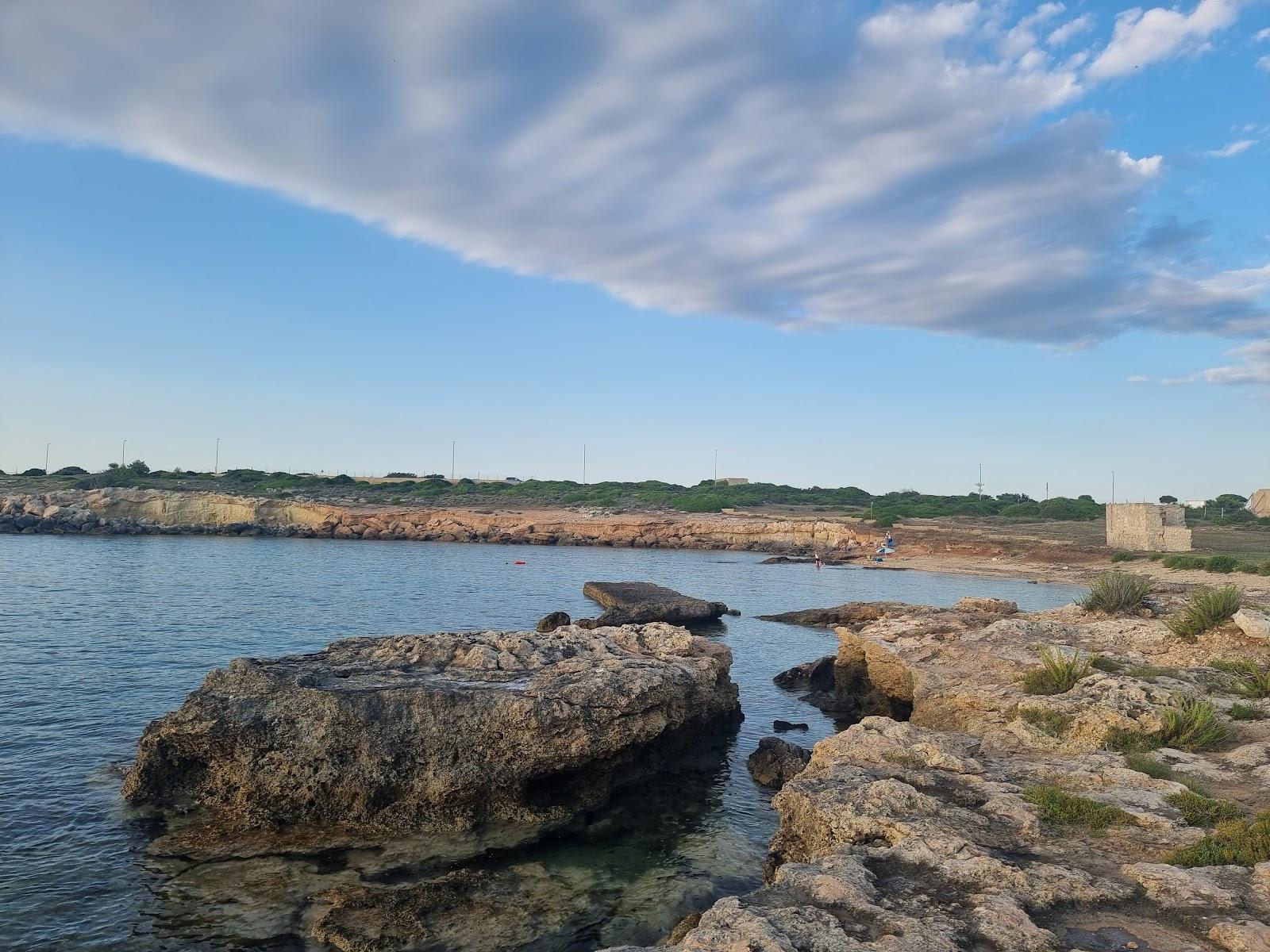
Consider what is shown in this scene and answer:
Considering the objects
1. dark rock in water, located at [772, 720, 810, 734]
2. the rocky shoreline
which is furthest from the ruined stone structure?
dark rock in water, located at [772, 720, 810, 734]

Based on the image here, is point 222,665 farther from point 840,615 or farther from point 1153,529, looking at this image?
point 1153,529

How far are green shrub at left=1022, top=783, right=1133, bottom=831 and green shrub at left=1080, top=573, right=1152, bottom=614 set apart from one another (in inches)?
392

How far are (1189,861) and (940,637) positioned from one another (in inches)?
378

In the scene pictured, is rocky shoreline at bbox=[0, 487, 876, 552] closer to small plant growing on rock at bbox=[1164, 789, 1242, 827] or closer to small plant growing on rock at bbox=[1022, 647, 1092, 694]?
small plant growing on rock at bbox=[1022, 647, 1092, 694]

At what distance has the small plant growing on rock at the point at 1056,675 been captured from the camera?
37.3 feet

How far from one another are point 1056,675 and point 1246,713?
7.10 feet

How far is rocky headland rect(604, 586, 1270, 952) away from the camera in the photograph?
219 inches

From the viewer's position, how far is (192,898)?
905 cm

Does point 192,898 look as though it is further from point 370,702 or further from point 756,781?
point 756,781

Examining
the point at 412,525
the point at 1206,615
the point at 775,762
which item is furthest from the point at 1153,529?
the point at 412,525

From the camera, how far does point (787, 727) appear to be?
1673 cm

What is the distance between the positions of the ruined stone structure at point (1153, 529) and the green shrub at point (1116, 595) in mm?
38610

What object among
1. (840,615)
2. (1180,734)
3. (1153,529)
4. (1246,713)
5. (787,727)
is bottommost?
(787,727)

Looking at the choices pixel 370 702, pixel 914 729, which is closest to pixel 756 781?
pixel 914 729
